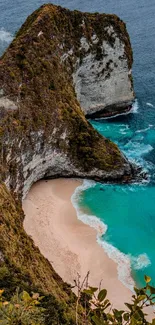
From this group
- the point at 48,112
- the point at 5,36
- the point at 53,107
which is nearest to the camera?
the point at 48,112

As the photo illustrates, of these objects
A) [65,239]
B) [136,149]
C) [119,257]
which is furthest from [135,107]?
[119,257]

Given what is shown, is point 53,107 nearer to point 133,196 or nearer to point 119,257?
point 133,196

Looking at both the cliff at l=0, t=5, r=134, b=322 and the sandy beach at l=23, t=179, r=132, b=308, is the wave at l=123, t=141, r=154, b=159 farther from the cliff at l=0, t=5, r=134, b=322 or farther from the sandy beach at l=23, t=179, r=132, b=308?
the sandy beach at l=23, t=179, r=132, b=308

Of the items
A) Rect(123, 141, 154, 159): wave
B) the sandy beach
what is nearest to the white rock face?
Rect(123, 141, 154, 159): wave

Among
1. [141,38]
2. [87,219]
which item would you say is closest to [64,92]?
[87,219]

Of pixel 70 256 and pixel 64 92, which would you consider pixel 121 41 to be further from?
pixel 70 256

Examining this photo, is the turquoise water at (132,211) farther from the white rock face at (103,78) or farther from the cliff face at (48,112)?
the white rock face at (103,78)

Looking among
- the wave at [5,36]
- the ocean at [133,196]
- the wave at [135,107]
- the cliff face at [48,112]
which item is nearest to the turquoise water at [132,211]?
the ocean at [133,196]
